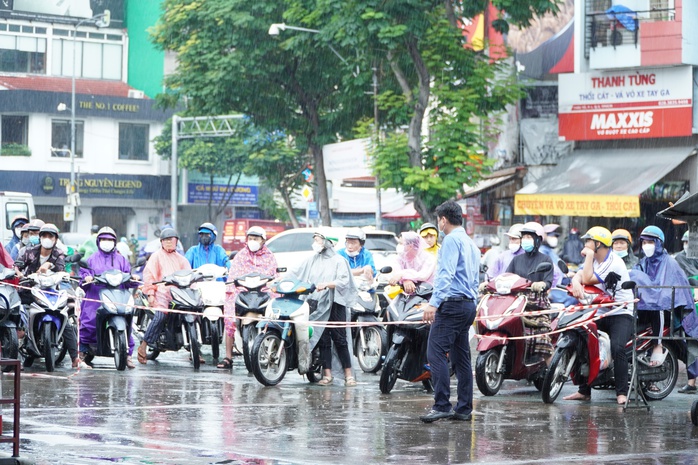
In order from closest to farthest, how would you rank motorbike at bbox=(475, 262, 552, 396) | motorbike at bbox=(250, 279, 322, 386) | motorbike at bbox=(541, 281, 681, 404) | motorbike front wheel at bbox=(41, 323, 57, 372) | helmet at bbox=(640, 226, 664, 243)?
motorbike at bbox=(541, 281, 681, 404)
motorbike at bbox=(475, 262, 552, 396)
helmet at bbox=(640, 226, 664, 243)
motorbike at bbox=(250, 279, 322, 386)
motorbike front wheel at bbox=(41, 323, 57, 372)

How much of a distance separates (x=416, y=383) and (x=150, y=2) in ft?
148

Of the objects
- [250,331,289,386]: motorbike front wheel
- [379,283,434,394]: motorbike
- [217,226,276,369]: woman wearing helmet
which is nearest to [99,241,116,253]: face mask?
[217,226,276,369]: woman wearing helmet

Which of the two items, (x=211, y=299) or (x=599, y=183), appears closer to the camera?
(x=211, y=299)

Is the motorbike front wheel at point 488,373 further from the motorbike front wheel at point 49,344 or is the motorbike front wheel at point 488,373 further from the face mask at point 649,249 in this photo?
the motorbike front wheel at point 49,344

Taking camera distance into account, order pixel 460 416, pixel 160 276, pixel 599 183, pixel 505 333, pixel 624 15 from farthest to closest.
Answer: pixel 624 15, pixel 599 183, pixel 160 276, pixel 505 333, pixel 460 416

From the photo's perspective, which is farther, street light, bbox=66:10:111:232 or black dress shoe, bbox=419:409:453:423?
street light, bbox=66:10:111:232

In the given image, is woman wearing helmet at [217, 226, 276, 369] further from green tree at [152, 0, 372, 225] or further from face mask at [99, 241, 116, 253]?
green tree at [152, 0, 372, 225]

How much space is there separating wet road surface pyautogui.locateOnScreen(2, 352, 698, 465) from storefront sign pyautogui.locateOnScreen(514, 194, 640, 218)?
13264 millimetres

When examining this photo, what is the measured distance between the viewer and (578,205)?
27312mm

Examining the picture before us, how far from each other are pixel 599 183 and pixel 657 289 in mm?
15386

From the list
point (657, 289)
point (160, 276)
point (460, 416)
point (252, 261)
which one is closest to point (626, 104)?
point (252, 261)

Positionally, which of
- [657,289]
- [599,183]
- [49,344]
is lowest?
[49,344]

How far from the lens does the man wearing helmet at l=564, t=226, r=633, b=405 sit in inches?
457

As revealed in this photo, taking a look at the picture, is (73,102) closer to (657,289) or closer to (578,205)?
(578,205)
